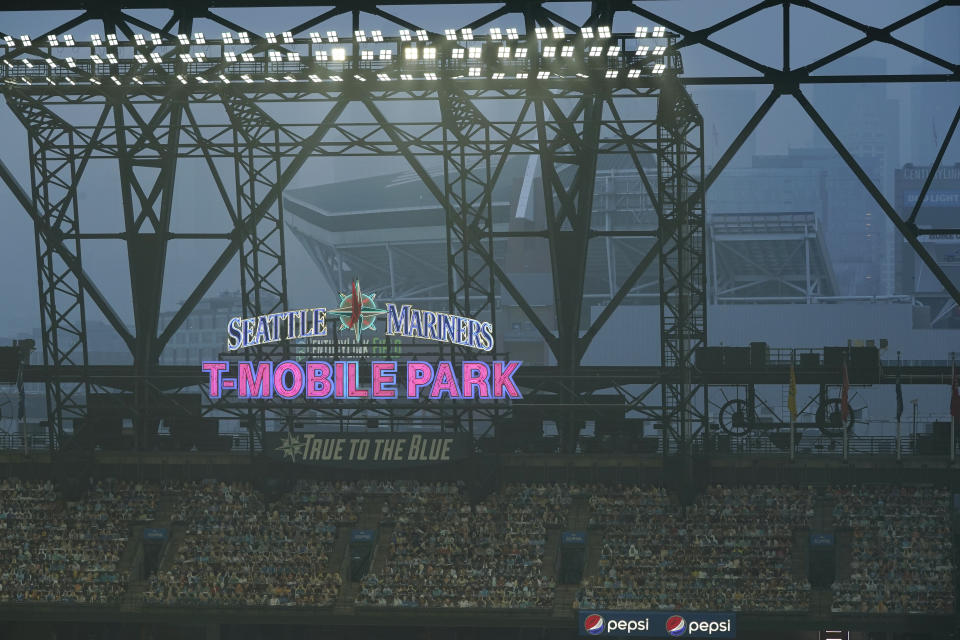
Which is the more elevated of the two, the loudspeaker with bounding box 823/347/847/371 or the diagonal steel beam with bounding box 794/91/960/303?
the diagonal steel beam with bounding box 794/91/960/303

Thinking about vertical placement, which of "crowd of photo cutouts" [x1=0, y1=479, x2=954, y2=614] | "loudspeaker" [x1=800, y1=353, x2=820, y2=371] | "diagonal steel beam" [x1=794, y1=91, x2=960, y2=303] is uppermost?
"diagonal steel beam" [x1=794, y1=91, x2=960, y2=303]

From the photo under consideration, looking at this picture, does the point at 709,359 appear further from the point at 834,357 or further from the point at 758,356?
the point at 834,357

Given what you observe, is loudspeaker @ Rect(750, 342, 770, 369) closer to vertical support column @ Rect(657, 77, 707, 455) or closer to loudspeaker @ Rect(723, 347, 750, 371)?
loudspeaker @ Rect(723, 347, 750, 371)

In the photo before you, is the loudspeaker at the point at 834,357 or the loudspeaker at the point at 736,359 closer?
the loudspeaker at the point at 736,359

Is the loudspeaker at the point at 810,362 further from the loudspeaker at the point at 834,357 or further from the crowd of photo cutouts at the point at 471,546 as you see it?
the crowd of photo cutouts at the point at 471,546

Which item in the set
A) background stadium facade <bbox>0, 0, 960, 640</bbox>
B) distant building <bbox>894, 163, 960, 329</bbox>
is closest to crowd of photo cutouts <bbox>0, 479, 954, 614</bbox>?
background stadium facade <bbox>0, 0, 960, 640</bbox>

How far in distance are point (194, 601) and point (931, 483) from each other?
26.4 m

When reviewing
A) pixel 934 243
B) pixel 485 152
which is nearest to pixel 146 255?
pixel 485 152

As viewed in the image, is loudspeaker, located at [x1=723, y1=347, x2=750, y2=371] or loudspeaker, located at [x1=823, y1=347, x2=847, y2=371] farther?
loudspeaker, located at [x1=823, y1=347, x2=847, y2=371]

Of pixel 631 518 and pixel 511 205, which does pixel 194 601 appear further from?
pixel 511 205

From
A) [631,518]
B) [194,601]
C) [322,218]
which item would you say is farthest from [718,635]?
[322,218]

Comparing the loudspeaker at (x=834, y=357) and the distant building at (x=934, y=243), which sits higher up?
the distant building at (x=934, y=243)

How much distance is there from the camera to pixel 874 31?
47.9 meters

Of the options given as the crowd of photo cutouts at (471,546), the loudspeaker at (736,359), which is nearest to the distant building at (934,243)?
the loudspeaker at (736,359)
